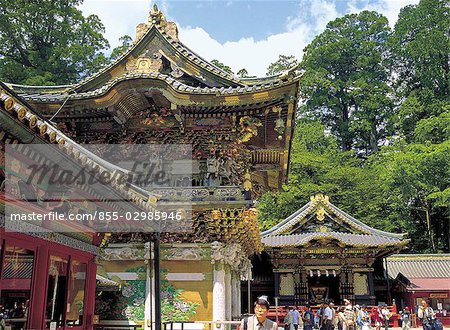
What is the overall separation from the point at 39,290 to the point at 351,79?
55264 millimetres

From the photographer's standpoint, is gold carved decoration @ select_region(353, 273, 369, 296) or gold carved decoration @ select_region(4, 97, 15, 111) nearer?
gold carved decoration @ select_region(4, 97, 15, 111)

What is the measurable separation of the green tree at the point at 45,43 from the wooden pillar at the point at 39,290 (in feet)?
98.0

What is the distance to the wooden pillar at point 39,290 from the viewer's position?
761cm

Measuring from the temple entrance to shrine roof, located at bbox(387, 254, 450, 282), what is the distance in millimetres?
4380

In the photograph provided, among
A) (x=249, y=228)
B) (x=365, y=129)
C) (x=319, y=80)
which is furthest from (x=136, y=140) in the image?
(x=319, y=80)

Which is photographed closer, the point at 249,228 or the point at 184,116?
Result: the point at 184,116

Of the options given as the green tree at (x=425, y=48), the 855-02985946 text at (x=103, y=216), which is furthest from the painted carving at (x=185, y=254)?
the green tree at (x=425, y=48)

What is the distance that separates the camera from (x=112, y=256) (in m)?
14.6

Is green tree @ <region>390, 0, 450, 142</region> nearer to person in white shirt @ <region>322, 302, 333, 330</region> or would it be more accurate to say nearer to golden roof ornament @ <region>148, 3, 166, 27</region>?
person in white shirt @ <region>322, 302, 333, 330</region>

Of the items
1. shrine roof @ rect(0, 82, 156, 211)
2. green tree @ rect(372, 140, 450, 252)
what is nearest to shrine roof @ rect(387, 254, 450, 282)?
green tree @ rect(372, 140, 450, 252)

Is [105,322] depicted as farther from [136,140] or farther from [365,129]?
[365,129]

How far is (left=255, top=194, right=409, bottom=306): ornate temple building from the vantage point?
2825 centimetres

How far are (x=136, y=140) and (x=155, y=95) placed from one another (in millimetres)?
1865

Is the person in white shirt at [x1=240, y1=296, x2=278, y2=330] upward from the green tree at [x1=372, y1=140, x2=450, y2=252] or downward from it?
downward
